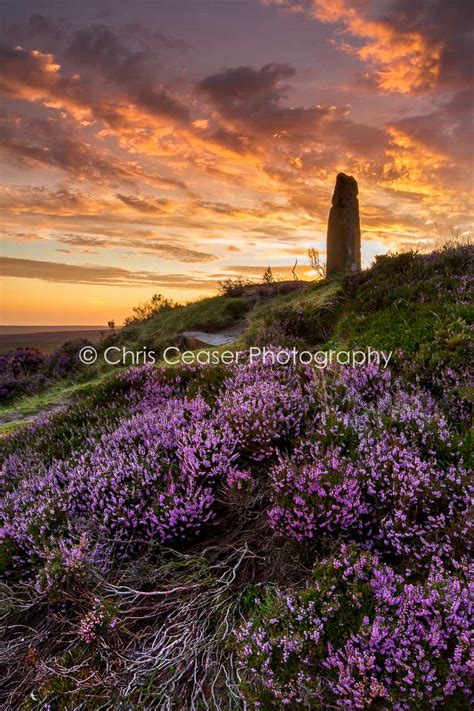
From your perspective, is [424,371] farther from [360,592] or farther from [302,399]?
[360,592]

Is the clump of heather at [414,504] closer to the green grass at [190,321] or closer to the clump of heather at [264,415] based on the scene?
the clump of heather at [264,415]

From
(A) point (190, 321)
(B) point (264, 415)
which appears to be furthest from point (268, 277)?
(B) point (264, 415)

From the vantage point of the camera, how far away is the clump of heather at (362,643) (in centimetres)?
195

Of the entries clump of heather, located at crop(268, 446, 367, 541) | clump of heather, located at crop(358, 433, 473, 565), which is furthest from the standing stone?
clump of heather, located at crop(268, 446, 367, 541)

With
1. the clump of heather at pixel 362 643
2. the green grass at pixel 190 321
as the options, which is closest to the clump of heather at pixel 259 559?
the clump of heather at pixel 362 643

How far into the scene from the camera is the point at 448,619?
206 centimetres

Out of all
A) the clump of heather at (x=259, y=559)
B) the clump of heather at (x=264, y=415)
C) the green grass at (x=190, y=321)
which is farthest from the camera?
the green grass at (x=190, y=321)

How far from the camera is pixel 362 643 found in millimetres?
2086

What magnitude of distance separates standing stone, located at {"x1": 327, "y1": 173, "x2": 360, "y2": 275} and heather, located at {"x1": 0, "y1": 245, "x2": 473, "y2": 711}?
12.1 metres

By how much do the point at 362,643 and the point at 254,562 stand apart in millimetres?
1137

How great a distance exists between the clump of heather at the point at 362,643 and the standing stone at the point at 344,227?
14206mm

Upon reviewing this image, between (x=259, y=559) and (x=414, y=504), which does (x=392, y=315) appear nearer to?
(x=414, y=504)

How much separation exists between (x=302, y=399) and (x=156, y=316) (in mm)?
18117

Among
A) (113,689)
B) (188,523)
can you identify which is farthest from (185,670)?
(188,523)
